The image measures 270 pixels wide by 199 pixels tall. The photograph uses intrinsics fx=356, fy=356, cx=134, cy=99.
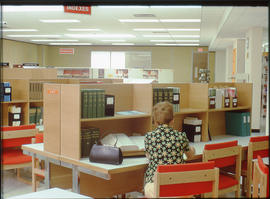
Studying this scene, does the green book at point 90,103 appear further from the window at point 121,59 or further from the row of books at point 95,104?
the window at point 121,59

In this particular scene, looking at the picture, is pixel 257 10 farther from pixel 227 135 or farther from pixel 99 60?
pixel 99 60

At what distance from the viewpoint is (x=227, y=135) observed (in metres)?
5.14

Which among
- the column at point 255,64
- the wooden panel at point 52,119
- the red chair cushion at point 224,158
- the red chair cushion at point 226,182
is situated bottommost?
the red chair cushion at point 226,182

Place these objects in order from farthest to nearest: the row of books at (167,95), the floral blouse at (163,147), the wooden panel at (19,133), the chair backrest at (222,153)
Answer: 1. the wooden panel at (19,133)
2. the row of books at (167,95)
3. the chair backrest at (222,153)
4. the floral blouse at (163,147)

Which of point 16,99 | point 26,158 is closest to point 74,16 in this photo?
point 16,99

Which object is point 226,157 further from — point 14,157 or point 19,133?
point 14,157

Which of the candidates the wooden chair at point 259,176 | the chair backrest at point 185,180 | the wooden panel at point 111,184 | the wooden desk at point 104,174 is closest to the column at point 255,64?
the wooden desk at point 104,174

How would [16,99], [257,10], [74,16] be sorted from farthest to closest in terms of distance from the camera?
[74,16] → [257,10] → [16,99]

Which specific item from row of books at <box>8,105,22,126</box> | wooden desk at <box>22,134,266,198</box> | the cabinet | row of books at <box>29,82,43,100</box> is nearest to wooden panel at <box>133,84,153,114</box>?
the cabinet

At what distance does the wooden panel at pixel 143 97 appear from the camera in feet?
12.8

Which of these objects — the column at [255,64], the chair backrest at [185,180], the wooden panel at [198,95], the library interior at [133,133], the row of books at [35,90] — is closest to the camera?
the chair backrest at [185,180]

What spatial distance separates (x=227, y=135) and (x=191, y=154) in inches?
82.1

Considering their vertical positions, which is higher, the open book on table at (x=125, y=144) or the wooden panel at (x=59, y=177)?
the open book on table at (x=125, y=144)

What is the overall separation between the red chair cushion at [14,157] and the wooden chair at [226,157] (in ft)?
7.67
